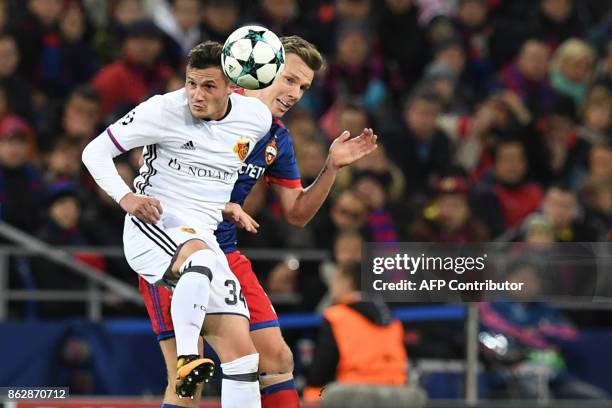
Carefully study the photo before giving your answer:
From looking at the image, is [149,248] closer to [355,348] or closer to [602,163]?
[355,348]

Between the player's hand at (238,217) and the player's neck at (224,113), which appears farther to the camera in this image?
the player's hand at (238,217)

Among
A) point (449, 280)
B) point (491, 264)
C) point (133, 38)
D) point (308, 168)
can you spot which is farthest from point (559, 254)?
point (133, 38)

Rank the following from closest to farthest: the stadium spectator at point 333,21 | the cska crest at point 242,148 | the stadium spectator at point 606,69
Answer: the cska crest at point 242,148 < the stadium spectator at point 333,21 < the stadium spectator at point 606,69

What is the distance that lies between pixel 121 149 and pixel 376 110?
24.2ft

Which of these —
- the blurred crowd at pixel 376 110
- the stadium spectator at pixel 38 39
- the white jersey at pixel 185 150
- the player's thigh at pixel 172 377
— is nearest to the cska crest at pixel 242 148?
the white jersey at pixel 185 150

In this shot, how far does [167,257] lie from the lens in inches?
277

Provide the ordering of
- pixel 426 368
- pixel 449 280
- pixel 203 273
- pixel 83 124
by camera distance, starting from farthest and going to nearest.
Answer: pixel 83 124
pixel 426 368
pixel 449 280
pixel 203 273

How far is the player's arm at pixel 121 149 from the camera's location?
7.03 metres

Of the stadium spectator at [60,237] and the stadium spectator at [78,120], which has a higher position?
the stadium spectator at [78,120]

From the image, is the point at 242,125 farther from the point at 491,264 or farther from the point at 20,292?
the point at 20,292

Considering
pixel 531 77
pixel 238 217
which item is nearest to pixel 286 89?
pixel 238 217

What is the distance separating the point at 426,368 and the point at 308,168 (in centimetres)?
237

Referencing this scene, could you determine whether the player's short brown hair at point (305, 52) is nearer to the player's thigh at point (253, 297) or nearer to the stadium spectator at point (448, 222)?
the player's thigh at point (253, 297)

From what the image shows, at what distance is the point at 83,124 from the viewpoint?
12.4 meters
